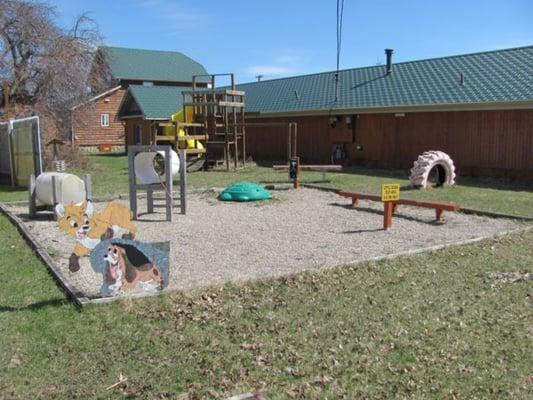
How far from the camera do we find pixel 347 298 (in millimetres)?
5656

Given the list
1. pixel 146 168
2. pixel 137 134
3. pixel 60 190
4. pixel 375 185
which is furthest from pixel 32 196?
pixel 137 134

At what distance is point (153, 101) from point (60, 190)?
84.2 feet

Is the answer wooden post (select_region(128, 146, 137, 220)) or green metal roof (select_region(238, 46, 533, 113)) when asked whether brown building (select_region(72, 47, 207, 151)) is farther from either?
wooden post (select_region(128, 146, 137, 220))

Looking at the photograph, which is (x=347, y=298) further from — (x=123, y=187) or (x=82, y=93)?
(x=82, y=93)

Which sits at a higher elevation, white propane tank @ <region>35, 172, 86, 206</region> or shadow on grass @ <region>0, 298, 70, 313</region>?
white propane tank @ <region>35, 172, 86, 206</region>

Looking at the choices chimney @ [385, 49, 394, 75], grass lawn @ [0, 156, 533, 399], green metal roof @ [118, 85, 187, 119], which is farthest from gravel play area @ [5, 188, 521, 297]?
green metal roof @ [118, 85, 187, 119]

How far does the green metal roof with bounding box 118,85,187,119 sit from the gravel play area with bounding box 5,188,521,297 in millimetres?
22583

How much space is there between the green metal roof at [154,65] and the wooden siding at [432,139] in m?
25.6

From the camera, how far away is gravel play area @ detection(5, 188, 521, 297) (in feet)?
22.5

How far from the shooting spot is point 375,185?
15.9m

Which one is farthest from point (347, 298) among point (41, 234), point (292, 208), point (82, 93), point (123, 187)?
point (82, 93)

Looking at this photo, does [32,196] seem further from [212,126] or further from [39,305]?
[212,126]

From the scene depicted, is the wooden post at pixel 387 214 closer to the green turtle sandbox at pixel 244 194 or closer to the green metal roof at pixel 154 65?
the green turtle sandbox at pixel 244 194

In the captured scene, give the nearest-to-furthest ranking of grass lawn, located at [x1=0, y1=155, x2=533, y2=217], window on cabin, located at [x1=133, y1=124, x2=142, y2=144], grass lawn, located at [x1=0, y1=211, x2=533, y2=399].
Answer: grass lawn, located at [x1=0, y1=211, x2=533, y2=399] → grass lawn, located at [x1=0, y1=155, x2=533, y2=217] → window on cabin, located at [x1=133, y1=124, x2=142, y2=144]
